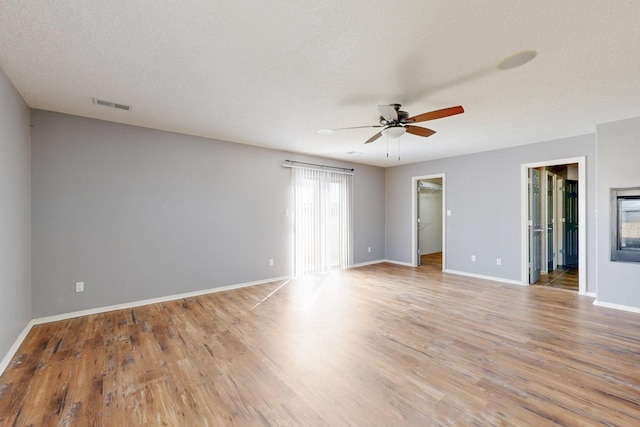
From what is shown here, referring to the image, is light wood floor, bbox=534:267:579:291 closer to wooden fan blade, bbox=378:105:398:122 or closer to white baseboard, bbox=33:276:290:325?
wooden fan blade, bbox=378:105:398:122

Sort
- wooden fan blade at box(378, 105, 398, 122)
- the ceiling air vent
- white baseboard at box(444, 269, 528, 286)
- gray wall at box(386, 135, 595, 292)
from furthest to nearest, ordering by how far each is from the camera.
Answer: white baseboard at box(444, 269, 528, 286) → gray wall at box(386, 135, 595, 292) → the ceiling air vent → wooden fan blade at box(378, 105, 398, 122)

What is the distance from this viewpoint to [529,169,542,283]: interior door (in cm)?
506

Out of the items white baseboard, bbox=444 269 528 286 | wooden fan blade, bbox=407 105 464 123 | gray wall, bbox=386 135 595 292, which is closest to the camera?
wooden fan blade, bbox=407 105 464 123

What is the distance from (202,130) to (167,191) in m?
1.07

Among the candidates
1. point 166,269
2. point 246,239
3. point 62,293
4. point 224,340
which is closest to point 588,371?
point 224,340

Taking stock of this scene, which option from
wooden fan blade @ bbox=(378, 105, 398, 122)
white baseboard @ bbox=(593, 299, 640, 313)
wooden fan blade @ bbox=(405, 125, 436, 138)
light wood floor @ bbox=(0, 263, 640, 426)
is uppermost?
wooden fan blade @ bbox=(378, 105, 398, 122)

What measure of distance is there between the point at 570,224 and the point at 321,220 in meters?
6.09

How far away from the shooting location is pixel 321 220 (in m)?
5.96

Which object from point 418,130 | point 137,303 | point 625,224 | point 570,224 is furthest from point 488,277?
point 137,303

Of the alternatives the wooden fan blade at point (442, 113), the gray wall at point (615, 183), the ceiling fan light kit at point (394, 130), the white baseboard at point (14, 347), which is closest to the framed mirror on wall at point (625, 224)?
the gray wall at point (615, 183)

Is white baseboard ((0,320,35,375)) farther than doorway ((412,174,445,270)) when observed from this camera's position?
No

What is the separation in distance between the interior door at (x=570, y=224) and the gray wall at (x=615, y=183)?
10.8 ft

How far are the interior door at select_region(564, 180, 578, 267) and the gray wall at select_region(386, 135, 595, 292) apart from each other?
265 cm

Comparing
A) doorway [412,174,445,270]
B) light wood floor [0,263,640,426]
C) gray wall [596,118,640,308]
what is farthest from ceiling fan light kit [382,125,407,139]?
doorway [412,174,445,270]
